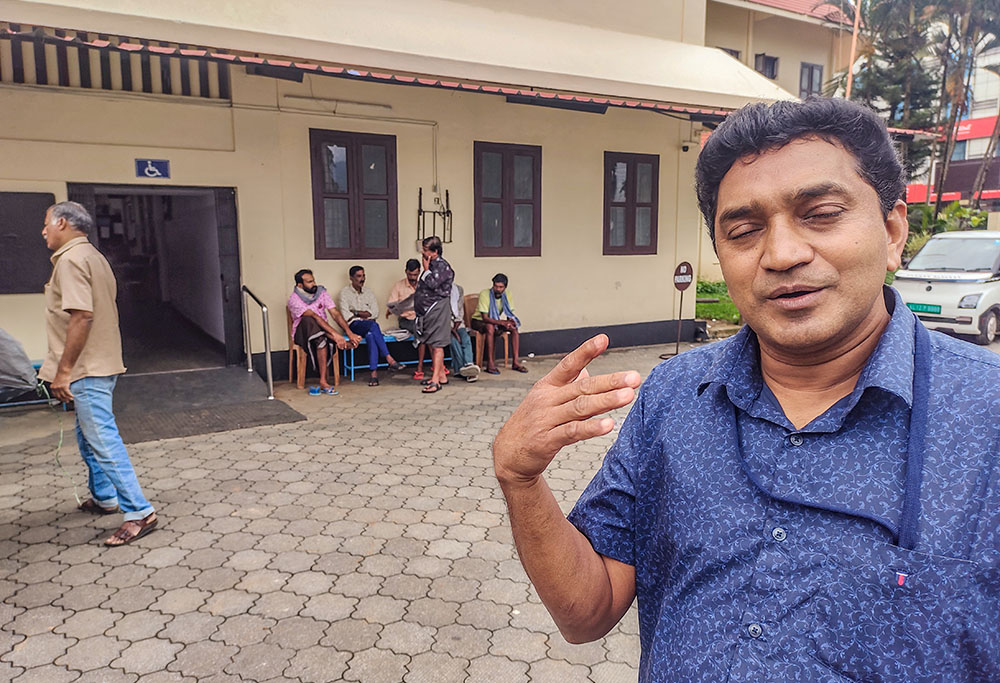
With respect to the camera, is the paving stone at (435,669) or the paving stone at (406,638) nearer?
the paving stone at (435,669)

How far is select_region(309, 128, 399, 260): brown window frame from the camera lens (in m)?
8.28

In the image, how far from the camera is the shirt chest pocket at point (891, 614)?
3.39ft

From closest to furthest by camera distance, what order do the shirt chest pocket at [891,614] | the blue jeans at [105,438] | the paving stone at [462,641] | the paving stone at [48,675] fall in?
the shirt chest pocket at [891,614], the paving stone at [48,675], the paving stone at [462,641], the blue jeans at [105,438]

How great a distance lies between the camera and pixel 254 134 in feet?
25.8

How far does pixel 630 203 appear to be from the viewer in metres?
10.6

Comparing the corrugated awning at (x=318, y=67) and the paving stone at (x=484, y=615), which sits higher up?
the corrugated awning at (x=318, y=67)

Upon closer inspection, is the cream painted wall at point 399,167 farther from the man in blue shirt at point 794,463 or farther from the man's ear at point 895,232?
the man's ear at point 895,232

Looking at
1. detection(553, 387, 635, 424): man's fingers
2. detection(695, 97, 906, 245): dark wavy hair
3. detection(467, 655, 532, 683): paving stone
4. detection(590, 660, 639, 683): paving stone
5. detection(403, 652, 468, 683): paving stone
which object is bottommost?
detection(590, 660, 639, 683): paving stone

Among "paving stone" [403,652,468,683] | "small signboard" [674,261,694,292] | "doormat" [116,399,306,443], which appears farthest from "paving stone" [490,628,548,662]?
"small signboard" [674,261,694,292]

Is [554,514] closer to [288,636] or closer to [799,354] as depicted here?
[799,354]

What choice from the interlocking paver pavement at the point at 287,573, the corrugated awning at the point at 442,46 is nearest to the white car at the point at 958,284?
the corrugated awning at the point at 442,46

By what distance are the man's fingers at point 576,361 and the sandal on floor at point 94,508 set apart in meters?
4.30

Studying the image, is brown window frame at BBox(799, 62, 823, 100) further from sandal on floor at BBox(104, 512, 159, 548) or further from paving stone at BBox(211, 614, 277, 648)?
paving stone at BBox(211, 614, 277, 648)

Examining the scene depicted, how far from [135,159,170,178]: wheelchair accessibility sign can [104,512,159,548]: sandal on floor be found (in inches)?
177
